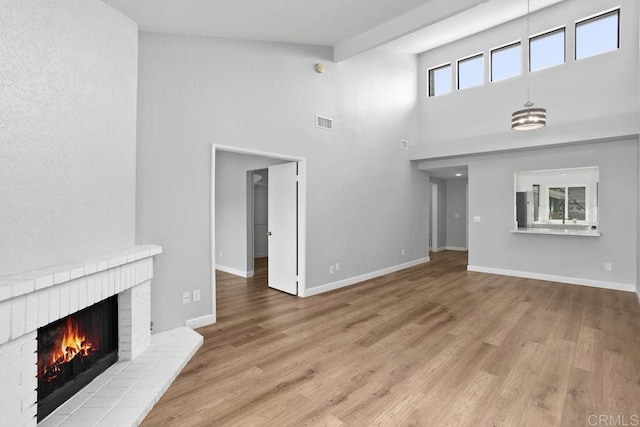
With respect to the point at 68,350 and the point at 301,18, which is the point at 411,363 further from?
the point at 301,18

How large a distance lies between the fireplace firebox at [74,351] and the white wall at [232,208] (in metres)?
3.51

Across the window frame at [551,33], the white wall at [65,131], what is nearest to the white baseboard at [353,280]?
the white wall at [65,131]

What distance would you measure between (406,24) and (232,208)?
4.42 metres

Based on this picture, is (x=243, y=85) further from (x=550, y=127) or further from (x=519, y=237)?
(x=519, y=237)

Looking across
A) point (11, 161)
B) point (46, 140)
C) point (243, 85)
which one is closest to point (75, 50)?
point (46, 140)

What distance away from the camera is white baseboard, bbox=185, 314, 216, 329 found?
3.46 m

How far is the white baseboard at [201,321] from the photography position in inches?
136

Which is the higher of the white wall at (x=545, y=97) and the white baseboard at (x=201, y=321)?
the white wall at (x=545, y=97)

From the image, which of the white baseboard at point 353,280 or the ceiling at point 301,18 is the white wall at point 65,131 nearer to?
the ceiling at point 301,18

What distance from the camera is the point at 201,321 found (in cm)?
355

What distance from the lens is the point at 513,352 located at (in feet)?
9.68

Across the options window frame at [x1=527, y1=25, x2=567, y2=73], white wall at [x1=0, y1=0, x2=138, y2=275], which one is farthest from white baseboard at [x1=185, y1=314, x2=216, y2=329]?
window frame at [x1=527, y1=25, x2=567, y2=73]

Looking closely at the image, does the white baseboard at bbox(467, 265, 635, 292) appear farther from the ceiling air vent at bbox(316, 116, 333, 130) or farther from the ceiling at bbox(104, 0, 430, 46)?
the ceiling at bbox(104, 0, 430, 46)

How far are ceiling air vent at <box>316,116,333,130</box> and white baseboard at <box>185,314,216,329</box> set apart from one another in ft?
10.5
